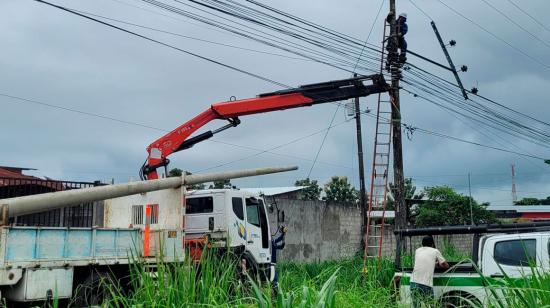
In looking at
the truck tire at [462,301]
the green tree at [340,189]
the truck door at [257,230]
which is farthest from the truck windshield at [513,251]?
the green tree at [340,189]

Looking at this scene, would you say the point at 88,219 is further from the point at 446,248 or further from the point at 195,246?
the point at 446,248

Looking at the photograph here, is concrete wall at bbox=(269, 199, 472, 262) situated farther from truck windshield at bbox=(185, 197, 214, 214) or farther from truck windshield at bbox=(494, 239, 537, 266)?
truck windshield at bbox=(494, 239, 537, 266)

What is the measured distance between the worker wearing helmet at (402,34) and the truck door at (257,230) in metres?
6.13

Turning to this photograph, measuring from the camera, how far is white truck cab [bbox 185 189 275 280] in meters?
12.9

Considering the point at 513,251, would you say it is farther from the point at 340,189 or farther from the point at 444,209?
the point at 340,189

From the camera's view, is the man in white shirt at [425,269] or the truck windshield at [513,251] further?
the man in white shirt at [425,269]

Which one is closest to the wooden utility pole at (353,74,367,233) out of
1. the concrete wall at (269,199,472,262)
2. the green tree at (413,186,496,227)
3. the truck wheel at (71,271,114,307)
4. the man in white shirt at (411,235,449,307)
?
the concrete wall at (269,199,472,262)

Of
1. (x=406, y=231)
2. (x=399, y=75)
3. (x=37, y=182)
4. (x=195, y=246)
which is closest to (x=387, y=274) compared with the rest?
(x=406, y=231)

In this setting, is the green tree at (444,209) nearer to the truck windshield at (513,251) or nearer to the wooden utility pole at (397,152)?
the wooden utility pole at (397,152)

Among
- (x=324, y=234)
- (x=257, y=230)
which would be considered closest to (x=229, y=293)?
(x=257, y=230)

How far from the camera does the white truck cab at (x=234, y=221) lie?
42.3 feet

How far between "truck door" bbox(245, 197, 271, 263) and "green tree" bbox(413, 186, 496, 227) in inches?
616

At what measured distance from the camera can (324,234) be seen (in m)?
22.3

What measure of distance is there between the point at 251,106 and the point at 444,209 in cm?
1699
